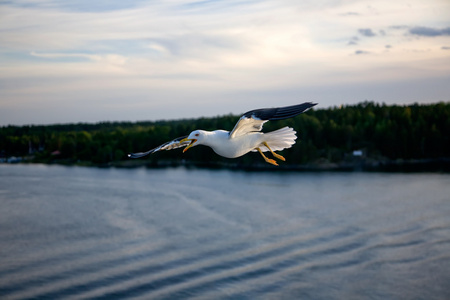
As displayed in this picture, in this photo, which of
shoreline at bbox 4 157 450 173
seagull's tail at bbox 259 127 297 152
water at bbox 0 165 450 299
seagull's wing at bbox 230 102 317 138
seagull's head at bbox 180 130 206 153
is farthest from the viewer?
shoreline at bbox 4 157 450 173

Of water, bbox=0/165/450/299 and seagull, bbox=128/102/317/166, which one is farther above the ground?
seagull, bbox=128/102/317/166

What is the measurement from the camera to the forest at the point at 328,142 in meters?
99.7

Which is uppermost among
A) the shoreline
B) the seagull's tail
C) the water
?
the seagull's tail

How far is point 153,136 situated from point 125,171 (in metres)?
13.0

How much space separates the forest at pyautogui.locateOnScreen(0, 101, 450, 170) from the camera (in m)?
99.7

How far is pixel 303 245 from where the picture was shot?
5616 cm

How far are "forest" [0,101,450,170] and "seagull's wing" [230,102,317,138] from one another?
8608 cm

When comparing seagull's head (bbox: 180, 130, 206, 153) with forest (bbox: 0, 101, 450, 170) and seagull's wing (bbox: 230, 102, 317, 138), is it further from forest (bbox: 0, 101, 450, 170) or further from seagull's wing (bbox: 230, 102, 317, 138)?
forest (bbox: 0, 101, 450, 170)

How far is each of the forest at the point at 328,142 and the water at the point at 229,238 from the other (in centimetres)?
1244

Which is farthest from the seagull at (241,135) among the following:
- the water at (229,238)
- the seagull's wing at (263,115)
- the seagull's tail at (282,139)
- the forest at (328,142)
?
the forest at (328,142)

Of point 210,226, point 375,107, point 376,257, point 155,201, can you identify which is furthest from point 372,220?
point 375,107

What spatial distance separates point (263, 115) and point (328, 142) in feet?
330

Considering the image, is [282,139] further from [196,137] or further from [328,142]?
[328,142]

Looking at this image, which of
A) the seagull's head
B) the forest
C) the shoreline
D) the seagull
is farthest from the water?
the seagull's head
